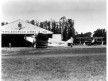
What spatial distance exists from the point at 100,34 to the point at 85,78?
361 feet

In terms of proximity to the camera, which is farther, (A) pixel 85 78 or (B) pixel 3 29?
(B) pixel 3 29

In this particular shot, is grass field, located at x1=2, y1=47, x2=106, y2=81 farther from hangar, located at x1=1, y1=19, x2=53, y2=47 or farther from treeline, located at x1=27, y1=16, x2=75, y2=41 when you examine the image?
treeline, located at x1=27, y1=16, x2=75, y2=41

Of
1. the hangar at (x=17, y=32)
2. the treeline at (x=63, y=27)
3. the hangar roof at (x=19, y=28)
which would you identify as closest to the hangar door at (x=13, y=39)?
the hangar at (x=17, y=32)

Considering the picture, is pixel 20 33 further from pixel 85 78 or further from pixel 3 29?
pixel 85 78

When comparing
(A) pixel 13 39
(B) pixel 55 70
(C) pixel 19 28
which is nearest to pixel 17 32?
(C) pixel 19 28

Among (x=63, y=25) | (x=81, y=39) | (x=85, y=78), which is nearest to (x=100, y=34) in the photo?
(x=63, y=25)

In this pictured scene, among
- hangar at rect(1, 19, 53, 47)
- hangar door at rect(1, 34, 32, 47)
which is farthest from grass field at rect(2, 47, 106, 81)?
hangar door at rect(1, 34, 32, 47)

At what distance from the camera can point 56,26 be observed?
115875 millimetres

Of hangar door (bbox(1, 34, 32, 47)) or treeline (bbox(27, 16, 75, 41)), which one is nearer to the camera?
hangar door (bbox(1, 34, 32, 47))

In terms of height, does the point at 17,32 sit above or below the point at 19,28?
below

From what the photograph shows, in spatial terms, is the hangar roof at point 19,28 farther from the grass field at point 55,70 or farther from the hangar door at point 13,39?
the grass field at point 55,70

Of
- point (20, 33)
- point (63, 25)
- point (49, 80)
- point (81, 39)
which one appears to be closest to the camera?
point (49, 80)

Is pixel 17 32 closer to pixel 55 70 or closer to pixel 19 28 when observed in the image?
pixel 19 28

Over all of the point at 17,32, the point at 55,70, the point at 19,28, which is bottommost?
the point at 55,70
